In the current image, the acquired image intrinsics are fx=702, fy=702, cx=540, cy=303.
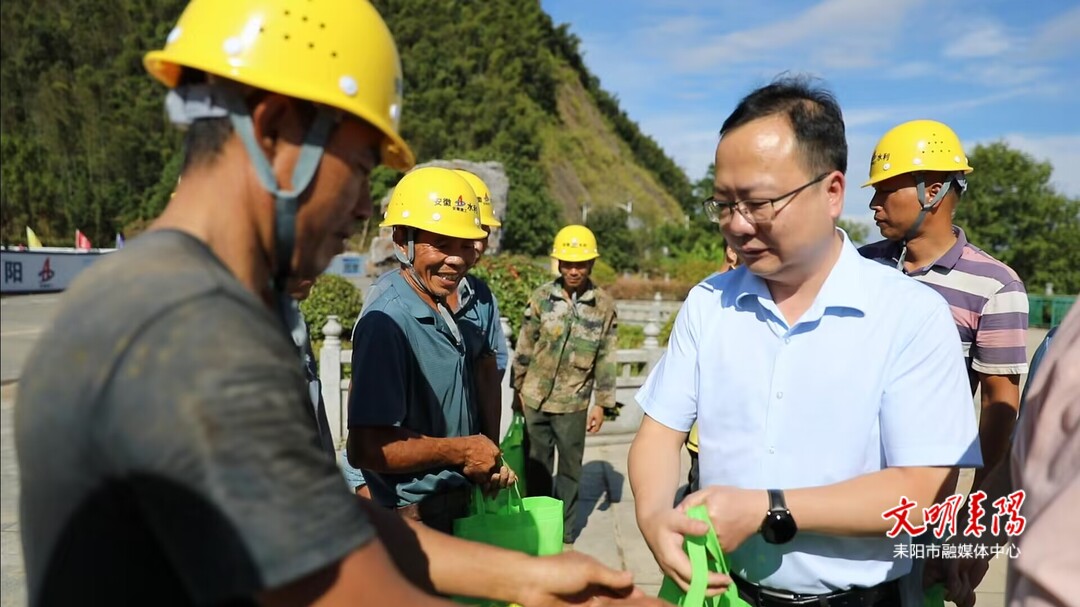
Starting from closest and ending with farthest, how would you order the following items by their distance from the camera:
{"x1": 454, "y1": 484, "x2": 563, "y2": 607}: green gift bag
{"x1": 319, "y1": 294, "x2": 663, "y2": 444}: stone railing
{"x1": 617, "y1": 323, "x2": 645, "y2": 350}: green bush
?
{"x1": 454, "y1": 484, "x2": 563, "y2": 607}: green gift bag → {"x1": 319, "y1": 294, "x2": 663, "y2": 444}: stone railing → {"x1": 617, "y1": 323, "x2": 645, "y2": 350}: green bush

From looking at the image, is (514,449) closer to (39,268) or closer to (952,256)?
(952,256)

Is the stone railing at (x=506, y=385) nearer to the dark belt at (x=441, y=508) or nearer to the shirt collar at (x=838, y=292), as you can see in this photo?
the dark belt at (x=441, y=508)

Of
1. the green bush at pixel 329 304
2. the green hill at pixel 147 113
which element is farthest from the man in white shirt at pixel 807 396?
the green hill at pixel 147 113

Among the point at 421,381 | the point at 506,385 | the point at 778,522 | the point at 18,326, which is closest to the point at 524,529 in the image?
the point at 778,522

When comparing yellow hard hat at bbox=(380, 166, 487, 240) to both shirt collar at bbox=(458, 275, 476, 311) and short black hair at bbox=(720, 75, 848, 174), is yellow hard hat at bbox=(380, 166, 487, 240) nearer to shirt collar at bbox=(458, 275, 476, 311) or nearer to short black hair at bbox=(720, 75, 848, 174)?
shirt collar at bbox=(458, 275, 476, 311)

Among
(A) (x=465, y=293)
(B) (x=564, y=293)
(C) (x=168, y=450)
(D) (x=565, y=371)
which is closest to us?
(C) (x=168, y=450)

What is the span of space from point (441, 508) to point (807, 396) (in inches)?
56.9

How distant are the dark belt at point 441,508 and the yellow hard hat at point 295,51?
1655 millimetres

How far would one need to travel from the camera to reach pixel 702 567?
5.13 ft

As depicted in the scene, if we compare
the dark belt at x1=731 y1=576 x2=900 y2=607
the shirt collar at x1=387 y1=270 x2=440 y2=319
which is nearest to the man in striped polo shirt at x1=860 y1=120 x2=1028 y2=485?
the dark belt at x1=731 y1=576 x2=900 y2=607

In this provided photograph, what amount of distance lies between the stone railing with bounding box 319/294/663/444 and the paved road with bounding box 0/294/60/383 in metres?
3.04

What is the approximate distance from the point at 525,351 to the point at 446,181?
246cm

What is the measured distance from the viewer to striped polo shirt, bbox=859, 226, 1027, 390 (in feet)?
8.68

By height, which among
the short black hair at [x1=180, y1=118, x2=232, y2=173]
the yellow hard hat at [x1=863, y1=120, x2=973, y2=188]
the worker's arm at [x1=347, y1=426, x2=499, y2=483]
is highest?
the yellow hard hat at [x1=863, y1=120, x2=973, y2=188]
